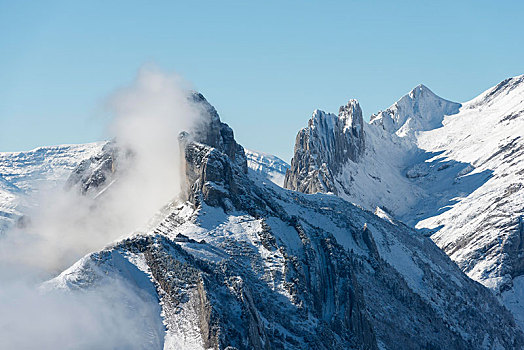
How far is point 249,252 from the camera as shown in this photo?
195375 millimetres

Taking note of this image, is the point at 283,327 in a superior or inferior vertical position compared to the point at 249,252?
inferior

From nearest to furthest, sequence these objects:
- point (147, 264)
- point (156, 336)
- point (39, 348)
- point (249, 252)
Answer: point (39, 348) → point (156, 336) → point (147, 264) → point (249, 252)

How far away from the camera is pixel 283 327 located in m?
178

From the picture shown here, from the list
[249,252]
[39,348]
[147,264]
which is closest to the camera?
[39,348]

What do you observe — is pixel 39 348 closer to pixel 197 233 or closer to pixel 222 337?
pixel 222 337

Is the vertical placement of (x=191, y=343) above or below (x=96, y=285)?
below

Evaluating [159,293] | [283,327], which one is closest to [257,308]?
[283,327]

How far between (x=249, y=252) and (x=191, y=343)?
121 feet

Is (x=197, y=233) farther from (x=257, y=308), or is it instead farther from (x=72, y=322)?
(x=72, y=322)

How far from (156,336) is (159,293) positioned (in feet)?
31.3

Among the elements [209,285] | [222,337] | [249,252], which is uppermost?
[249,252]

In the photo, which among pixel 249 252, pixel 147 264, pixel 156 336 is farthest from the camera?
pixel 249 252

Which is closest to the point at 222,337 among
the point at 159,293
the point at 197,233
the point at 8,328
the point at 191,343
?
the point at 191,343

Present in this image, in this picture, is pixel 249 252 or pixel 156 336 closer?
pixel 156 336
